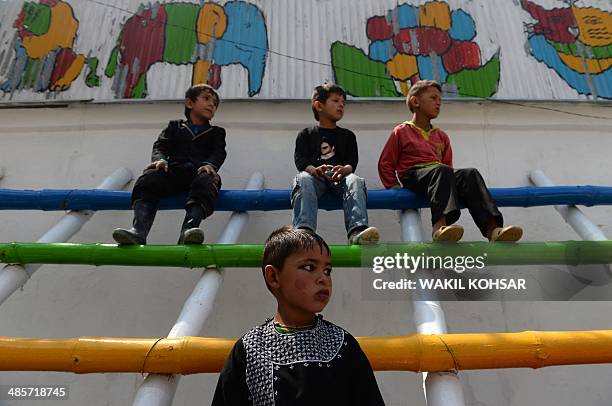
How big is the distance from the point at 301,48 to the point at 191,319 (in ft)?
9.89

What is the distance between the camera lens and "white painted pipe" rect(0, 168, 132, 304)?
214 cm

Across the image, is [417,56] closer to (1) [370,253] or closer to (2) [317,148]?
(2) [317,148]

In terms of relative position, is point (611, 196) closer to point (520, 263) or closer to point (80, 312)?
point (520, 263)

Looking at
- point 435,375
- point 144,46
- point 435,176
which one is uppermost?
point 144,46

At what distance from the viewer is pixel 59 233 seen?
2.52 metres

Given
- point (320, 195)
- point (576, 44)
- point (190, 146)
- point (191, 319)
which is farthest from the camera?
point (576, 44)

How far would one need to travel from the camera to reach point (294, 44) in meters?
4.27

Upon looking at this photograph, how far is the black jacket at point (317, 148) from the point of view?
9.55 ft

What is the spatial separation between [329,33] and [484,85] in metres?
1.38

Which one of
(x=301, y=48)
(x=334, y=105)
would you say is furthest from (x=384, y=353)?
(x=301, y=48)

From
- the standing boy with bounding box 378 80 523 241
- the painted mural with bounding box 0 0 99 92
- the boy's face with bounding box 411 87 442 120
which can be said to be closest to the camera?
the standing boy with bounding box 378 80 523 241

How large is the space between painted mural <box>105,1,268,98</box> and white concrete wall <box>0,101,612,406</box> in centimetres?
47

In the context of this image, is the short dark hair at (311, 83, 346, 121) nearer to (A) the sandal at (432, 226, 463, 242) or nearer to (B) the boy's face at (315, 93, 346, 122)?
(B) the boy's face at (315, 93, 346, 122)

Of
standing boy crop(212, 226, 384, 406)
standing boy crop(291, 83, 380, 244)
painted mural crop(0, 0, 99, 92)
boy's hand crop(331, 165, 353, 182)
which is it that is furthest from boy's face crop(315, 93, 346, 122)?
painted mural crop(0, 0, 99, 92)
